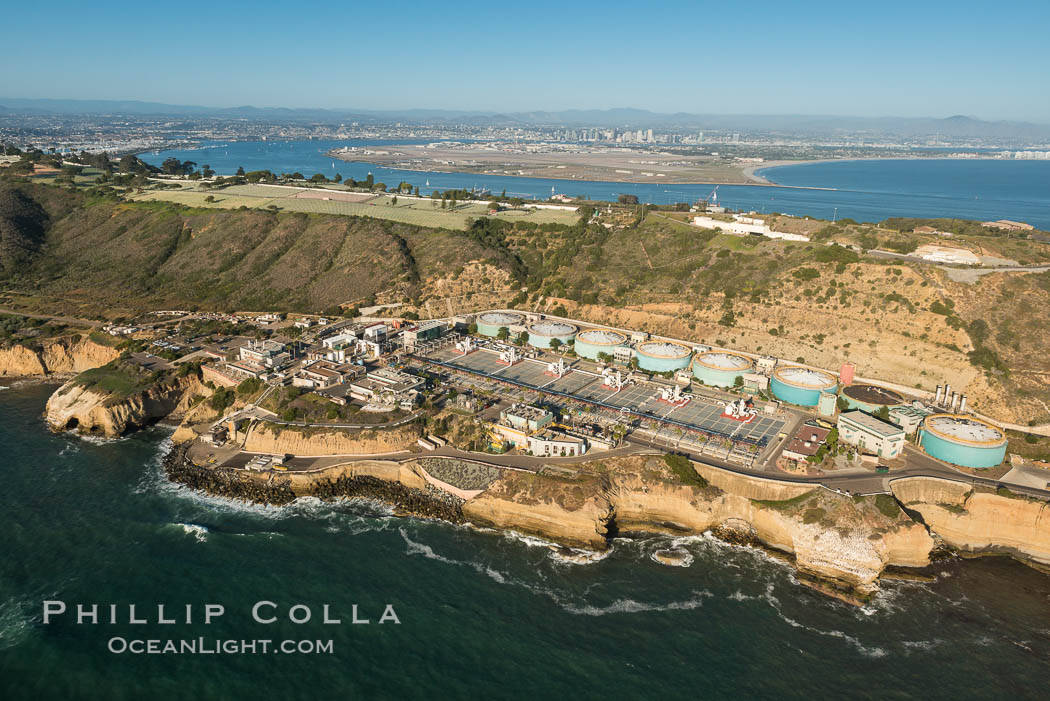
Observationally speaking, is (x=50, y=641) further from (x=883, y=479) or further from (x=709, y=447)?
(x=883, y=479)

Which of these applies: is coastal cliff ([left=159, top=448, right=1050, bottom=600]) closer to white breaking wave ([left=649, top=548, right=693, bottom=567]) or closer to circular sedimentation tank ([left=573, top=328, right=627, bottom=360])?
white breaking wave ([left=649, top=548, right=693, bottom=567])

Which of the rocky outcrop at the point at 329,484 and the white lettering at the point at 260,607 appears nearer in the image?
the white lettering at the point at 260,607

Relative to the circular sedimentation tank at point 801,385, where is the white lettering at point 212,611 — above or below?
below

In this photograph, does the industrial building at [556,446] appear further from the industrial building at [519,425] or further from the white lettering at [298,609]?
the white lettering at [298,609]

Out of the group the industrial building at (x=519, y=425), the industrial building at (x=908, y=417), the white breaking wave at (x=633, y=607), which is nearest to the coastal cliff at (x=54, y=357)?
the industrial building at (x=519, y=425)

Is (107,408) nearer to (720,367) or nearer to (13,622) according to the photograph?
(13,622)

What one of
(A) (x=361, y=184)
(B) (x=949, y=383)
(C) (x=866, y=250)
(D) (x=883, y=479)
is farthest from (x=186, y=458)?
(A) (x=361, y=184)

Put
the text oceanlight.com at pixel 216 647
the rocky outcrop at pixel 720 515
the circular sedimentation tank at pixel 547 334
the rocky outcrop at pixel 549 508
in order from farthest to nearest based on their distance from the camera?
the circular sedimentation tank at pixel 547 334
the rocky outcrop at pixel 549 508
the rocky outcrop at pixel 720 515
the text oceanlight.com at pixel 216 647

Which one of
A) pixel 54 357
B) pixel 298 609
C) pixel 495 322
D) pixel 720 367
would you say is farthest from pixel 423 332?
pixel 54 357
